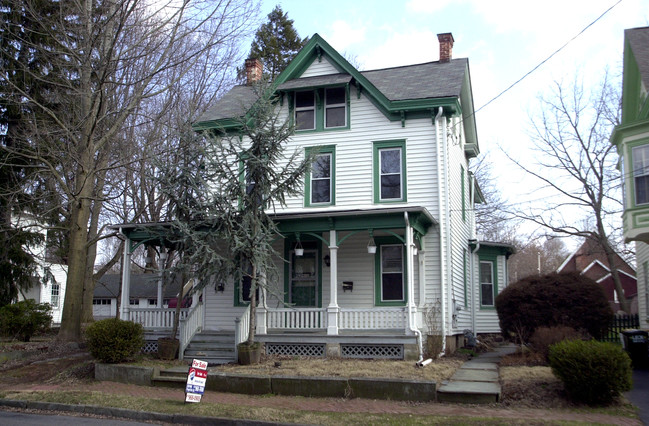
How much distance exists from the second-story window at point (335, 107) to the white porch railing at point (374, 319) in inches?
245

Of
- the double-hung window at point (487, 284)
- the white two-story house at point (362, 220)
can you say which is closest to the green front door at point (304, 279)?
the white two-story house at point (362, 220)

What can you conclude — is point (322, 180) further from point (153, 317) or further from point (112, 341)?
point (112, 341)

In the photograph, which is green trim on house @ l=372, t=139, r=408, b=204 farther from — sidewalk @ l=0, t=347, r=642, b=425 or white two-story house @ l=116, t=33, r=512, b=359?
sidewalk @ l=0, t=347, r=642, b=425

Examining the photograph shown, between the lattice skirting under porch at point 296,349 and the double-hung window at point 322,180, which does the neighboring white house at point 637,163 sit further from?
the lattice skirting under porch at point 296,349

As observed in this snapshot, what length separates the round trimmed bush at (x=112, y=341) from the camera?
13539mm

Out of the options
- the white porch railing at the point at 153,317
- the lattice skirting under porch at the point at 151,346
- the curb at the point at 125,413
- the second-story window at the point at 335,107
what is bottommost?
the curb at the point at 125,413

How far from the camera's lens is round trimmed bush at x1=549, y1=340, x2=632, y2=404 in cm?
951

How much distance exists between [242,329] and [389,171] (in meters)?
6.47

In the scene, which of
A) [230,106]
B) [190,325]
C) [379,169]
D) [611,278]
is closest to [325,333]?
[190,325]

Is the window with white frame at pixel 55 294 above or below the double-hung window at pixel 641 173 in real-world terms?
below

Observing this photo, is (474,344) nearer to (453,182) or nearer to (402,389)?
(453,182)

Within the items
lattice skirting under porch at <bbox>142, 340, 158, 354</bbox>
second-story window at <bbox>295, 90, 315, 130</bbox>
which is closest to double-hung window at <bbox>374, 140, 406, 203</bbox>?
second-story window at <bbox>295, 90, 315, 130</bbox>

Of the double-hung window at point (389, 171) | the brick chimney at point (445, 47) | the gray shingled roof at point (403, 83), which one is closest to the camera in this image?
the double-hung window at point (389, 171)

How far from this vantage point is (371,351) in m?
14.9
